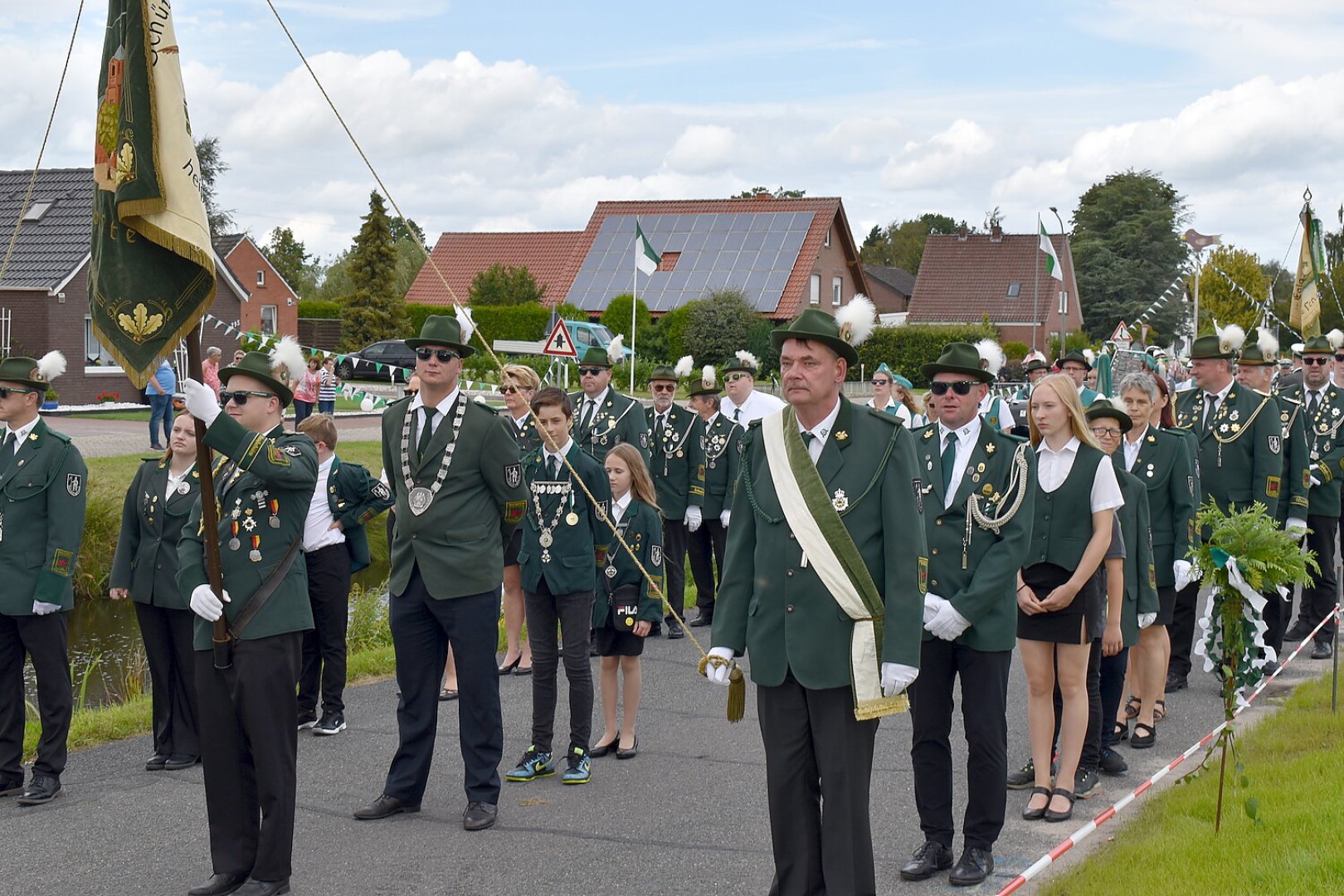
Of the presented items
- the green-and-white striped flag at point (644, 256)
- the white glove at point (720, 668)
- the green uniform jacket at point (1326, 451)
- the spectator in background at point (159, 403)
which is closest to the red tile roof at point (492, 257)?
the green-and-white striped flag at point (644, 256)

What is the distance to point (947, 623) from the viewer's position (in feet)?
19.1

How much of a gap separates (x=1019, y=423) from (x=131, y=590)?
13.5 meters

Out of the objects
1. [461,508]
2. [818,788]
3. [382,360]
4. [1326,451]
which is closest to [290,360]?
[461,508]

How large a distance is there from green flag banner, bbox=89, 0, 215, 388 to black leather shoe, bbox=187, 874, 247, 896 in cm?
202

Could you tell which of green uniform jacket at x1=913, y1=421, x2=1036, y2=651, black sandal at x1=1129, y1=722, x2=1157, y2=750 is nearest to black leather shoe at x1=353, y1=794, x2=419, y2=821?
green uniform jacket at x1=913, y1=421, x2=1036, y2=651

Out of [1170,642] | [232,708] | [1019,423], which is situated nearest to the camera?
[232,708]

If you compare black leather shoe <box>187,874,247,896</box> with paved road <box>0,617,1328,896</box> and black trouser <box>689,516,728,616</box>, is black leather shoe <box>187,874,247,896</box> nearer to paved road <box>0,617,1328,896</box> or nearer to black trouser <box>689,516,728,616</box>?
paved road <box>0,617,1328,896</box>

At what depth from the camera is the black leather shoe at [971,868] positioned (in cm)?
574

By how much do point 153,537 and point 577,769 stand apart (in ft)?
8.78

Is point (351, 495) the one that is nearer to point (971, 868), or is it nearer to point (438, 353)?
→ point (438, 353)

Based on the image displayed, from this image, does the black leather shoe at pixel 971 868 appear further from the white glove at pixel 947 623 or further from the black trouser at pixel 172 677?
the black trouser at pixel 172 677

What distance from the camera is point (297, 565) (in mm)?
5973

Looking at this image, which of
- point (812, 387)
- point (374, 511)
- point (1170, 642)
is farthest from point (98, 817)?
point (1170, 642)

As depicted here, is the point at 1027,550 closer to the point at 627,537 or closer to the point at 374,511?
the point at 627,537
